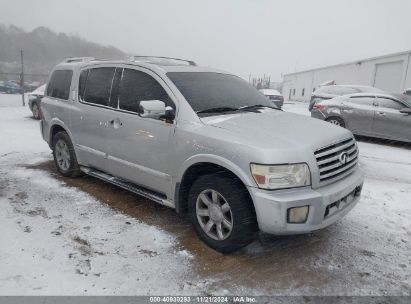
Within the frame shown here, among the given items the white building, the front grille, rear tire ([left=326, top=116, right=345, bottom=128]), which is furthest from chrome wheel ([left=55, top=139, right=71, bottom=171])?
the white building

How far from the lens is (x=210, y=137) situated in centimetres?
331

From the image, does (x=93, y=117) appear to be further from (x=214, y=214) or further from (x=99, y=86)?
(x=214, y=214)

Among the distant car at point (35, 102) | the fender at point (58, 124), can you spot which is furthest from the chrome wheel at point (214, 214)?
the distant car at point (35, 102)

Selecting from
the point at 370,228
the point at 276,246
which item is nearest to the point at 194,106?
the point at 276,246

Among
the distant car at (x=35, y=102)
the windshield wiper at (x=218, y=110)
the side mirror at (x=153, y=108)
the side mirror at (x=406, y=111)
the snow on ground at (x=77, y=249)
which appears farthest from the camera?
the distant car at (x=35, y=102)

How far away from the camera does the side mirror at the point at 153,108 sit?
11.5 ft

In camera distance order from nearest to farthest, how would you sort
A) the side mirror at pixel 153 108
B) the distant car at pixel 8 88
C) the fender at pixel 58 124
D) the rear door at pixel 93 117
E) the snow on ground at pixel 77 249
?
the snow on ground at pixel 77 249 < the side mirror at pixel 153 108 < the rear door at pixel 93 117 < the fender at pixel 58 124 < the distant car at pixel 8 88

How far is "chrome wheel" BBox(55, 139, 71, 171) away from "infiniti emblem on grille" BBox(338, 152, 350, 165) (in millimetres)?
3890

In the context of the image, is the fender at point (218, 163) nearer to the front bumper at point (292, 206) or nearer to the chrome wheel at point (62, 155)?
the front bumper at point (292, 206)

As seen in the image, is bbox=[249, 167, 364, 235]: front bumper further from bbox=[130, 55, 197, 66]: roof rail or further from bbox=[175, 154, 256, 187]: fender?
bbox=[130, 55, 197, 66]: roof rail

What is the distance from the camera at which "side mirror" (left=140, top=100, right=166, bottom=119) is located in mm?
3494

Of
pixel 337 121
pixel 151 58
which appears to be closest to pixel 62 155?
pixel 151 58

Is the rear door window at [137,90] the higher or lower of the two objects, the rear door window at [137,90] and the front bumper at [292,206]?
the higher

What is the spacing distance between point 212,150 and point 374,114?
25.9ft
